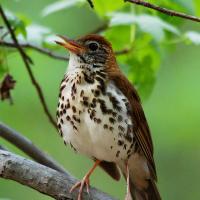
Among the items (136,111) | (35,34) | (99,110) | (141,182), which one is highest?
(35,34)

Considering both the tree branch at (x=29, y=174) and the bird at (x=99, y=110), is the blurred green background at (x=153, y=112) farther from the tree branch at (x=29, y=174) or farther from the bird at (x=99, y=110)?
the tree branch at (x=29, y=174)

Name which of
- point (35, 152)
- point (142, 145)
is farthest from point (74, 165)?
point (35, 152)

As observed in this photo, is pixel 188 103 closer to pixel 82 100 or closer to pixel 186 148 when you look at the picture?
pixel 186 148

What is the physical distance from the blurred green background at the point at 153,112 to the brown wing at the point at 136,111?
152cm

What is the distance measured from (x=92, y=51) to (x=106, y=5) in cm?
50

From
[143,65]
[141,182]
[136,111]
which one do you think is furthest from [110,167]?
[143,65]

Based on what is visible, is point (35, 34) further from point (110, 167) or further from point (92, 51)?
point (110, 167)

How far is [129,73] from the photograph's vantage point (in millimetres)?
5234

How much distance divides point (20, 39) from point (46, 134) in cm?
274

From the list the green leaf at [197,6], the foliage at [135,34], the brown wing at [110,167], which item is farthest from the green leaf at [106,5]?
the brown wing at [110,167]

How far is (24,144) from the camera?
15.6 ft

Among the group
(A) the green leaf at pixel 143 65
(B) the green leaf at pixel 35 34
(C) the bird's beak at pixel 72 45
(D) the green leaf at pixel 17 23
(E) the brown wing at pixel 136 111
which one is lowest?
(E) the brown wing at pixel 136 111

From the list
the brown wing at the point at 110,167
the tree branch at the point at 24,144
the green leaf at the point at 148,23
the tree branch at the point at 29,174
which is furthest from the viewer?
the brown wing at the point at 110,167

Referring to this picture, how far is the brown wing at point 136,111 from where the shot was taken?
5.16m
